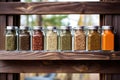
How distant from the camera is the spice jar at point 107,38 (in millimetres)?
1362

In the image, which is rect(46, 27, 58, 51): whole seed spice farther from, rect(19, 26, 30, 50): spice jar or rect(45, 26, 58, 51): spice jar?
rect(19, 26, 30, 50): spice jar

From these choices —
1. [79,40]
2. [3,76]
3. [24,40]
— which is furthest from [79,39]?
[3,76]

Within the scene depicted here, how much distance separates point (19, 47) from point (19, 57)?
0.08 m

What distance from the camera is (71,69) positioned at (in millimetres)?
1451

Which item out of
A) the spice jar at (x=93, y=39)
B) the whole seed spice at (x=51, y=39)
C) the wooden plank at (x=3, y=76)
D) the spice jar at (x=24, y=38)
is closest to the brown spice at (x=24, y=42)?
the spice jar at (x=24, y=38)

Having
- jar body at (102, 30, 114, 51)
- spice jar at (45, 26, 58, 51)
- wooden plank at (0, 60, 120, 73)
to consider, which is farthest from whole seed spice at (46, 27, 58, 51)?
jar body at (102, 30, 114, 51)

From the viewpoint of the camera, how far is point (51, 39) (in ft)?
4.58

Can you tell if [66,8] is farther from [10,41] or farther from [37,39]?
[10,41]

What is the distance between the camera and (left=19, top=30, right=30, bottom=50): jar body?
4.54 feet

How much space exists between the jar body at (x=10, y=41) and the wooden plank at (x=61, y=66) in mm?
110

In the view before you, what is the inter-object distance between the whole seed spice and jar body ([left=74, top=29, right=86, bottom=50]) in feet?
0.34

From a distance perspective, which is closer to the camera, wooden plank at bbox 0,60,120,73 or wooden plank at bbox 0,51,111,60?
wooden plank at bbox 0,51,111,60

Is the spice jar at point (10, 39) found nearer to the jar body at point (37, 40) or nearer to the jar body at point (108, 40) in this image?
the jar body at point (37, 40)

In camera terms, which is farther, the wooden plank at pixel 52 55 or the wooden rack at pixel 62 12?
the wooden rack at pixel 62 12
